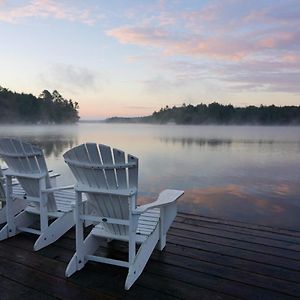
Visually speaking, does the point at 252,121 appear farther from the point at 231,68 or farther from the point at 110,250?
the point at 110,250

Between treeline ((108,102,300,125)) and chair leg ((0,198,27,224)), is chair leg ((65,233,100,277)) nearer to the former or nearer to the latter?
chair leg ((0,198,27,224))

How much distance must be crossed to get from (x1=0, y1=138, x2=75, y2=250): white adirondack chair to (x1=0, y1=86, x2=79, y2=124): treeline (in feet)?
264

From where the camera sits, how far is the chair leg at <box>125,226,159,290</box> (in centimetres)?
217

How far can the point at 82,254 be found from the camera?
2455 mm

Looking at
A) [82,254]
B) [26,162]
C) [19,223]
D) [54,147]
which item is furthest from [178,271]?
[54,147]

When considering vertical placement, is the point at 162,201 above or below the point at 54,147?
above

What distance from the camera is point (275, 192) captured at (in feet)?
32.0

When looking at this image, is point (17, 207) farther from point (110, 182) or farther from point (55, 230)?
point (110, 182)

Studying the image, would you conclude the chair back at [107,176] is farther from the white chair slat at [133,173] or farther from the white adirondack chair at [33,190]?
the white adirondack chair at [33,190]

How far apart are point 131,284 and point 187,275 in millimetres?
448

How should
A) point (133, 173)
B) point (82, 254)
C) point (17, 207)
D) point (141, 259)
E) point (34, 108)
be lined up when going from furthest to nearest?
point (34, 108)
point (17, 207)
point (82, 254)
point (141, 259)
point (133, 173)

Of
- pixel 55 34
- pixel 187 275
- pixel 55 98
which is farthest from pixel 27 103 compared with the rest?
pixel 187 275

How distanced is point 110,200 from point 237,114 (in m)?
94.6

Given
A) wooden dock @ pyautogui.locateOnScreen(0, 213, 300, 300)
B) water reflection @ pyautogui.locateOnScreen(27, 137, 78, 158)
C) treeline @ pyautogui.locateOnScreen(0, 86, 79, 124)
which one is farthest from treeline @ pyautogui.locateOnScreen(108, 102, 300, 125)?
wooden dock @ pyautogui.locateOnScreen(0, 213, 300, 300)
